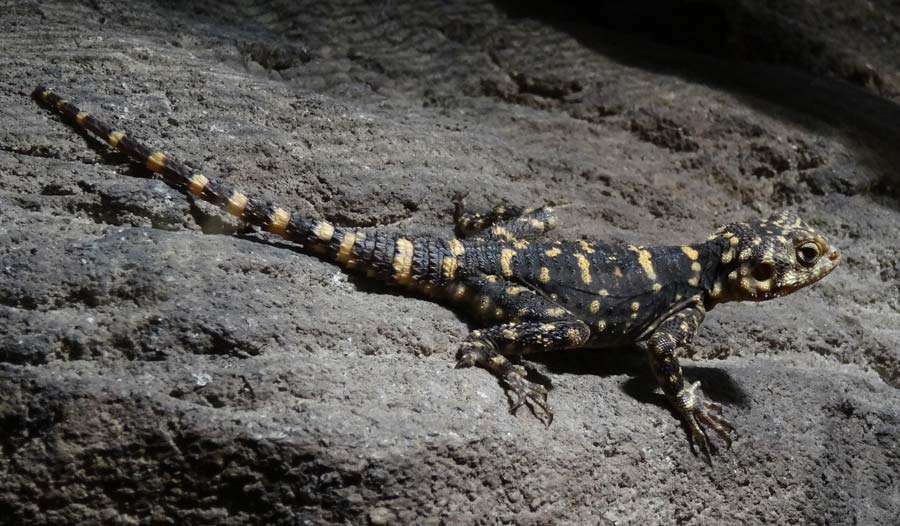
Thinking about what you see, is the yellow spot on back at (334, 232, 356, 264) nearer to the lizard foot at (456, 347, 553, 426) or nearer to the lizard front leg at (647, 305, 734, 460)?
the lizard foot at (456, 347, 553, 426)

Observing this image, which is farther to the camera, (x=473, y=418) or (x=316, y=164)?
(x=316, y=164)

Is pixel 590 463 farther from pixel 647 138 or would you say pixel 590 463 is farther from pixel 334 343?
pixel 647 138

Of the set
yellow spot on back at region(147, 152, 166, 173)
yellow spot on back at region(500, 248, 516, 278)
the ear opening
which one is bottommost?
the ear opening

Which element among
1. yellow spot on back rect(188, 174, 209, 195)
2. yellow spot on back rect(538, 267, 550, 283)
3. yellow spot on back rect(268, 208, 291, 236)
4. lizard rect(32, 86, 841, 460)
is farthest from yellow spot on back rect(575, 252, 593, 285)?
yellow spot on back rect(188, 174, 209, 195)

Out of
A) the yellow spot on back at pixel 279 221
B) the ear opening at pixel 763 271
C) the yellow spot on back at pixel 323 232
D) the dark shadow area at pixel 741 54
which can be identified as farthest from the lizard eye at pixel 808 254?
the yellow spot on back at pixel 279 221

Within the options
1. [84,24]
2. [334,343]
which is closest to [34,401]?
[334,343]
